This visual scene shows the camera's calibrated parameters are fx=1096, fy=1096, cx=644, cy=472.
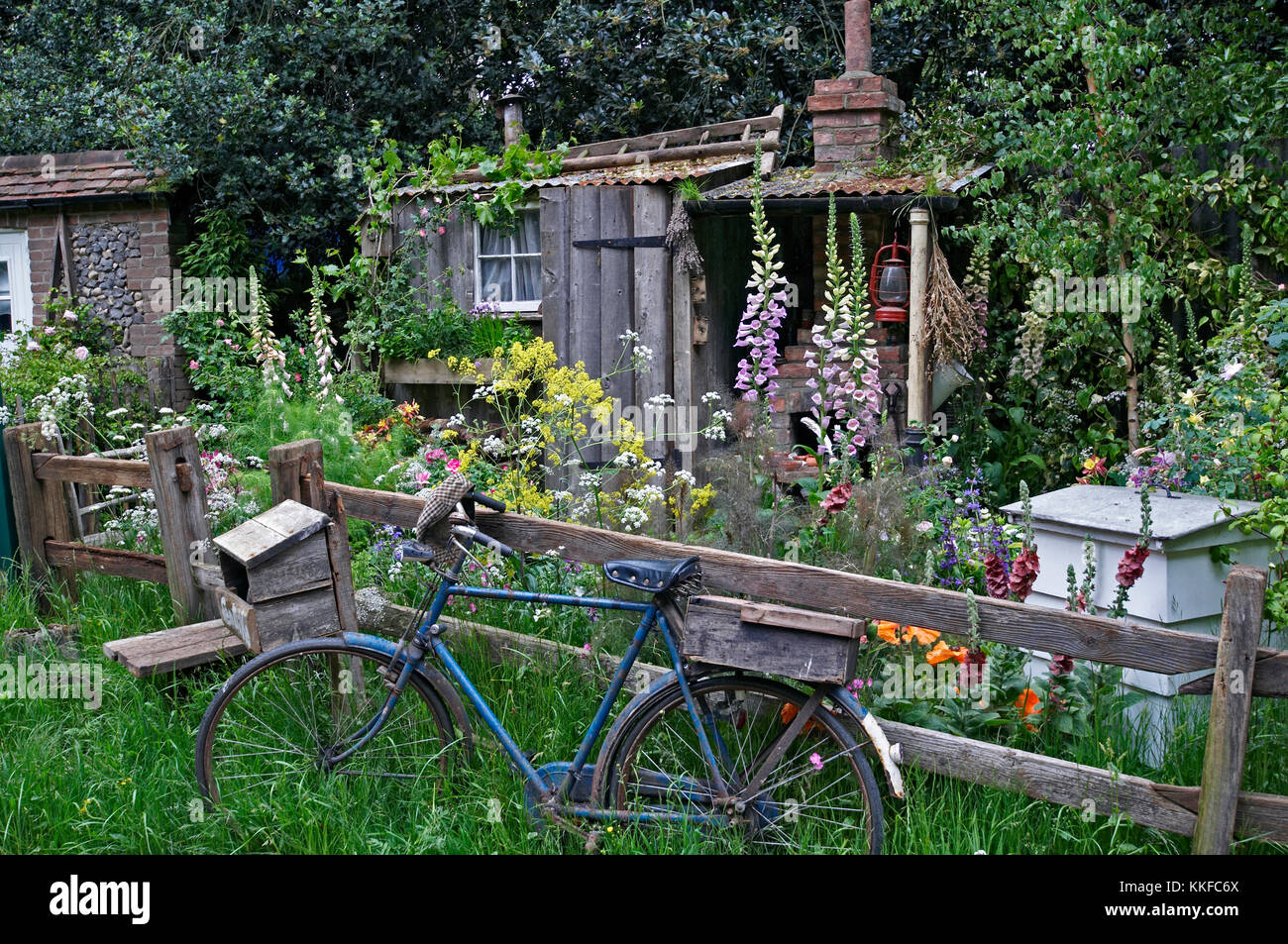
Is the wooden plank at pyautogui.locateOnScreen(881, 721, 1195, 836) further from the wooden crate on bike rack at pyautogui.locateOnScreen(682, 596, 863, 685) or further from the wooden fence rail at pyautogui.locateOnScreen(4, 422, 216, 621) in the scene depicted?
the wooden fence rail at pyautogui.locateOnScreen(4, 422, 216, 621)

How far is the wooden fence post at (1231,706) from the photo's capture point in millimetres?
2592

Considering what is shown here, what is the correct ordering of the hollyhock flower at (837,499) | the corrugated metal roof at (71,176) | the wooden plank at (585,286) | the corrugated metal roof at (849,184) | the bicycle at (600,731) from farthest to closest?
the corrugated metal roof at (71,176), the wooden plank at (585,286), the corrugated metal roof at (849,184), the hollyhock flower at (837,499), the bicycle at (600,731)

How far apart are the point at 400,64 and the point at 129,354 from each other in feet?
13.0

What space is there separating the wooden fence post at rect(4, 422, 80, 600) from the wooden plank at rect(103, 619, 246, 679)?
183cm

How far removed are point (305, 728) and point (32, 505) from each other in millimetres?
2845

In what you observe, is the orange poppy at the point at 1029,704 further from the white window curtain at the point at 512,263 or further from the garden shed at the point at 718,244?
the white window curtain at the point at 512,263

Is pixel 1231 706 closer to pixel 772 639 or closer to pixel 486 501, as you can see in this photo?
pixel 772 639

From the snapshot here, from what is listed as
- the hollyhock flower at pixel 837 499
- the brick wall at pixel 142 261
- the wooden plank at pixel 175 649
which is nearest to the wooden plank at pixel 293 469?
the wooden plank at pixel 175 649

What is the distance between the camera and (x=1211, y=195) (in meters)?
6.38

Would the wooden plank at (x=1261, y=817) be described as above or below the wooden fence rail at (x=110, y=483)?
below

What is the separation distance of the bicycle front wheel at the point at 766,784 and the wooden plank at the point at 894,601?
321 mm

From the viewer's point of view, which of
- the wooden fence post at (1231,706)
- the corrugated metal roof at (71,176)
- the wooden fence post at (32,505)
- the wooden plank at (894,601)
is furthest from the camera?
the corrugated metal roof at (71,176)

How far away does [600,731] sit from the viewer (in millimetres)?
3371

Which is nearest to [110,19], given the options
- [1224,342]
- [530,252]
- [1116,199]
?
[530,252]
